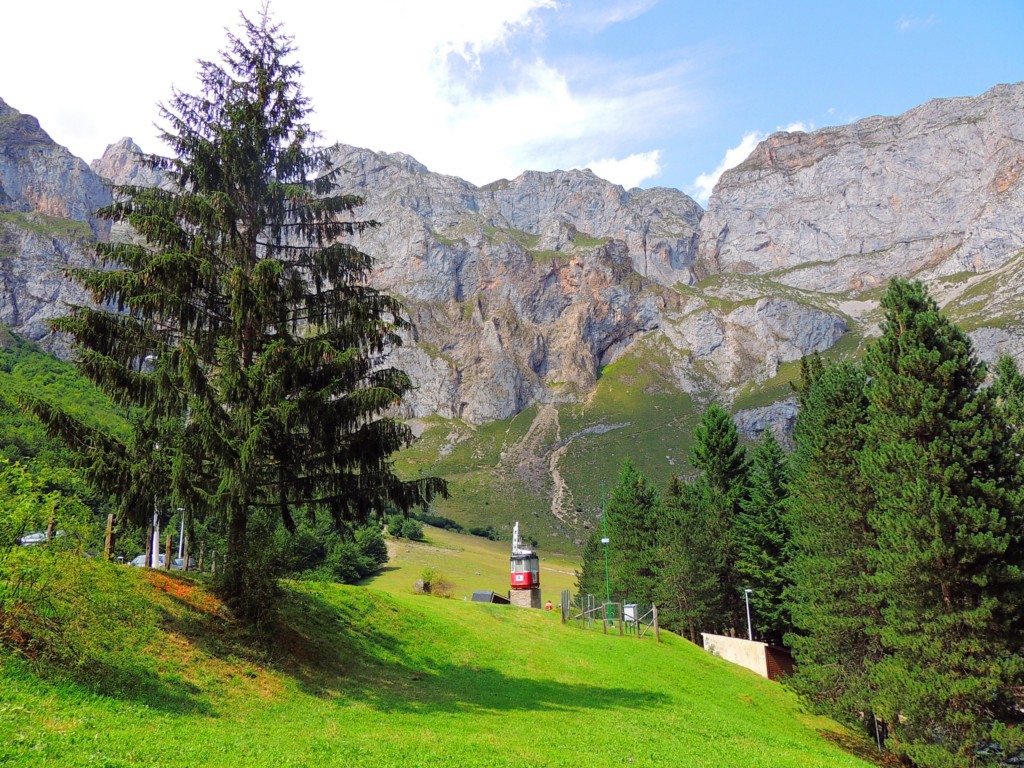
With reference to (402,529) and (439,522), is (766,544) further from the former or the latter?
(439,522)

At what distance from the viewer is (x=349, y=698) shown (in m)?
13.0

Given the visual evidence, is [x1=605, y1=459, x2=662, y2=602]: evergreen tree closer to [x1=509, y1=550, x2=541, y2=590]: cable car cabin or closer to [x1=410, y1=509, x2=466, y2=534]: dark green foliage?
[x1=509, y1=550, x2=541, y2=590]: cable car cabin

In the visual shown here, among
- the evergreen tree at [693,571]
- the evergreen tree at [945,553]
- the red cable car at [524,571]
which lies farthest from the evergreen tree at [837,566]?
the red cable car at [524,571]

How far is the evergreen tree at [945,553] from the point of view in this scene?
683 inches

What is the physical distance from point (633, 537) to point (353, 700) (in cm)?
3863

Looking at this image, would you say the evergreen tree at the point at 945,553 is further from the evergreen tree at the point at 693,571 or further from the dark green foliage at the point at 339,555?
the dark green foliage at the point at 339,555

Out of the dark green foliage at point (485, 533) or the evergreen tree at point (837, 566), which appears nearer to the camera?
the evergreen tree at point (837, 566)

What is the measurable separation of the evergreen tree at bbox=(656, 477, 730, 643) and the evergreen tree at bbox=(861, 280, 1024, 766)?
1787 cm

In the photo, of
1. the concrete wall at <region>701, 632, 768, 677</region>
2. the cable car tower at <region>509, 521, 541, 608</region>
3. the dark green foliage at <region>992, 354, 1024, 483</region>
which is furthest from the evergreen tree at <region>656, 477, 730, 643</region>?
the dark green foliage at <region>992, 354, 1024, 483</region>

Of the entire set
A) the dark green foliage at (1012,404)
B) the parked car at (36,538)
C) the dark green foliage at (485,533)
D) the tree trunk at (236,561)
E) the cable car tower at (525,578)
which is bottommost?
the dark green foliage at (485,533)

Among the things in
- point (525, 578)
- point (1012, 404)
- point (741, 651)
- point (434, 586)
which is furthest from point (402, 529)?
point (1012, 404)

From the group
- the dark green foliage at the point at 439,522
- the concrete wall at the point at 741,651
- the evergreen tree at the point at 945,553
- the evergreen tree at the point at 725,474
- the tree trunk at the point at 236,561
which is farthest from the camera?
the dark green foliage at the point at 439,522

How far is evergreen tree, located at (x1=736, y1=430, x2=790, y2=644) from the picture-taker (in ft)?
119

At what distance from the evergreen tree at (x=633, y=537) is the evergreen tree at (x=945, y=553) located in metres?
23.6
